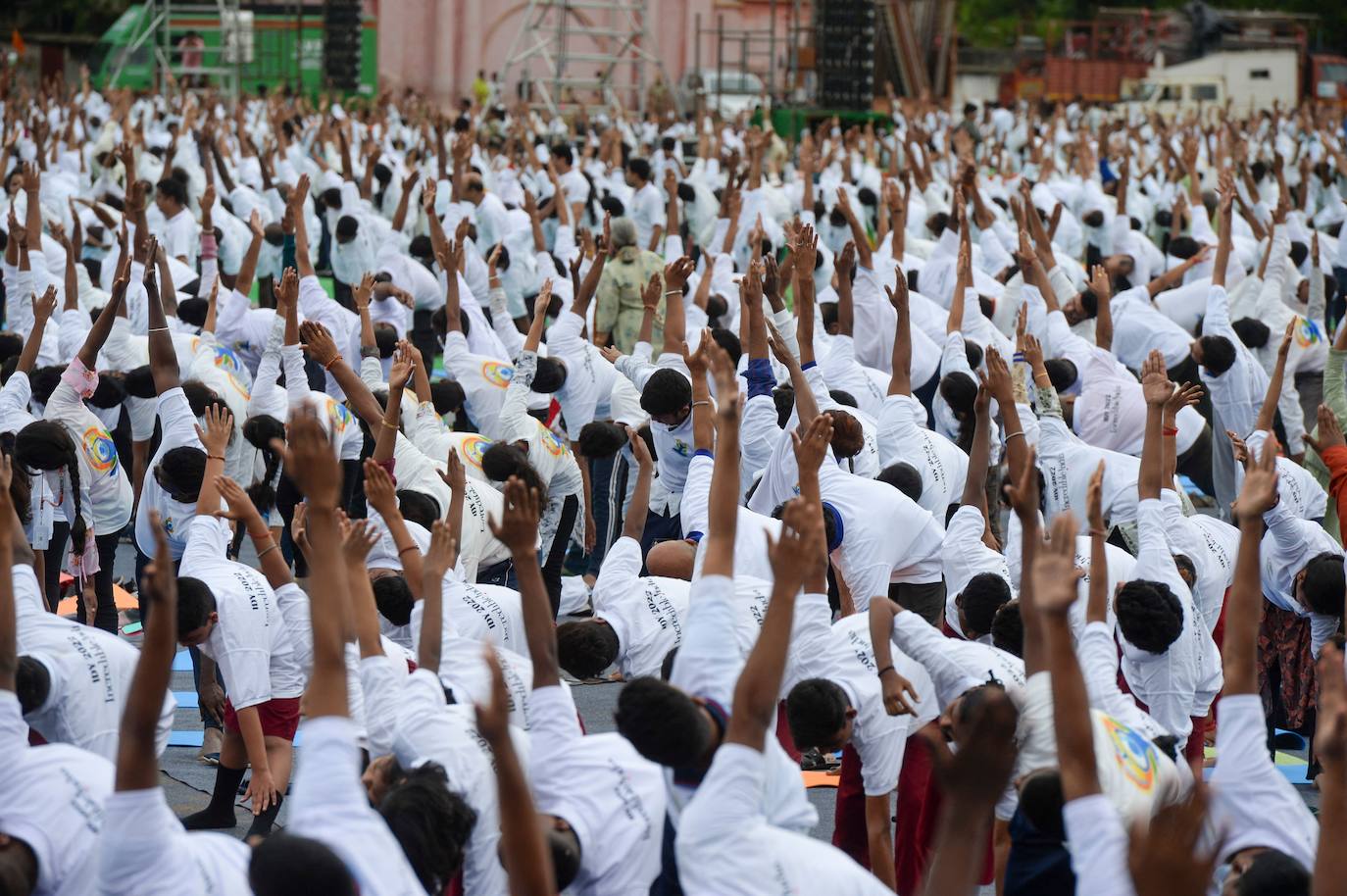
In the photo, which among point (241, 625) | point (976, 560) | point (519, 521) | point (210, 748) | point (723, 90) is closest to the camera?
point (519, 521)

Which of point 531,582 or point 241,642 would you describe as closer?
point 531,582

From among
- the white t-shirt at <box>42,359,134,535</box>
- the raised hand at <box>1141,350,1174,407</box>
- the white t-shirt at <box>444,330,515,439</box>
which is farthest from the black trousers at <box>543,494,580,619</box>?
the raised hand at <box>1141,350,1174,407</box>

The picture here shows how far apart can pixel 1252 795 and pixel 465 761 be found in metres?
1.60

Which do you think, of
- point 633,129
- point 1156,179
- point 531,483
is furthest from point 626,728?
point 633,129

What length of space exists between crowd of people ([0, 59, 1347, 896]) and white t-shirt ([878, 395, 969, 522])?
0.7 inches

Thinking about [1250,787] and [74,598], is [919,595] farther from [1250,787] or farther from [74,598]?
[74,598]

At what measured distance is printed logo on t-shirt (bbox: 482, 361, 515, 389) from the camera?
770 centimetres

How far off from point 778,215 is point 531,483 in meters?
8.28

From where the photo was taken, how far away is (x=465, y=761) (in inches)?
139

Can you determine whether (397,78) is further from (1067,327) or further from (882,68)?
(1067,327)

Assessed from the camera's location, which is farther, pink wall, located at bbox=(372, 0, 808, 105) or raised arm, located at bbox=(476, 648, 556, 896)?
pink wall, located at bbox=(372, 0, 808, 105)

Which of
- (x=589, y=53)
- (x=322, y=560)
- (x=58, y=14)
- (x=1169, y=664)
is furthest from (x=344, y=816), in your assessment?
(x=58, y=14)

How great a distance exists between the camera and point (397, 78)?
2972cm

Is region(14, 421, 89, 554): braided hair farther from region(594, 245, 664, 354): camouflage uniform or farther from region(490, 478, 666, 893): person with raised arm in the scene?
region(594, 245, 664, 354): camouflage uniform
